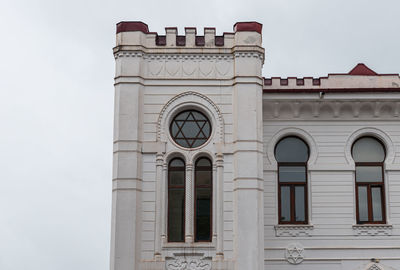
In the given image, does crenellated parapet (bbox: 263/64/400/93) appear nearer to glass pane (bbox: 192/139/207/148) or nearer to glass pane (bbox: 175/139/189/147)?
glass pane (bbox: 192/139/207/148)

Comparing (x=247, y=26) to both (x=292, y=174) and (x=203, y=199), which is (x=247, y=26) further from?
(x=203, y=199)

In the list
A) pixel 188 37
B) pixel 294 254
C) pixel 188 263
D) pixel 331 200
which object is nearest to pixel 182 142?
pixel 188 37

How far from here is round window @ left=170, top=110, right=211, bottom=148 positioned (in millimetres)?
23078

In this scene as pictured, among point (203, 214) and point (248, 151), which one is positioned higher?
point (248, 151)

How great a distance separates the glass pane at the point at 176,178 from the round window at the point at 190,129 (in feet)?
Result: 3.19

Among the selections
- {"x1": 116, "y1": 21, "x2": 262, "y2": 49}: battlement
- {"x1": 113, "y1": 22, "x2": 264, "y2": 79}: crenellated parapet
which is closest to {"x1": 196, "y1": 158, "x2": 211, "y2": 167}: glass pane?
{"x1": 113, "y1": 22, "x2": 264, "y2": 79}: crenellated parapet

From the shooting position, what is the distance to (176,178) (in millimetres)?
22766

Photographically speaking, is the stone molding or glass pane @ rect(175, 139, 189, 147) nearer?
glass pane @ rect(175, 139, 189, 147)

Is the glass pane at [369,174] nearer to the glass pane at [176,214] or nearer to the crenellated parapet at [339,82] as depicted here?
the crenellated parapet at [339,82]

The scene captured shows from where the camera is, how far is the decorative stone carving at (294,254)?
76.7 feet

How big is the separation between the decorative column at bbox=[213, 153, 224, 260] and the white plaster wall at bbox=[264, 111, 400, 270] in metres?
2.41

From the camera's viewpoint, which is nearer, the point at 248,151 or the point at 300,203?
the point at 248,151

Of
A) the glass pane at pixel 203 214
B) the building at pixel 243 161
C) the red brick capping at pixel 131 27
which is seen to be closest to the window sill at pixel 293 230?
the building at pixel 243 161

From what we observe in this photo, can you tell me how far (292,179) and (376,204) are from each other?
3098 millimetres
